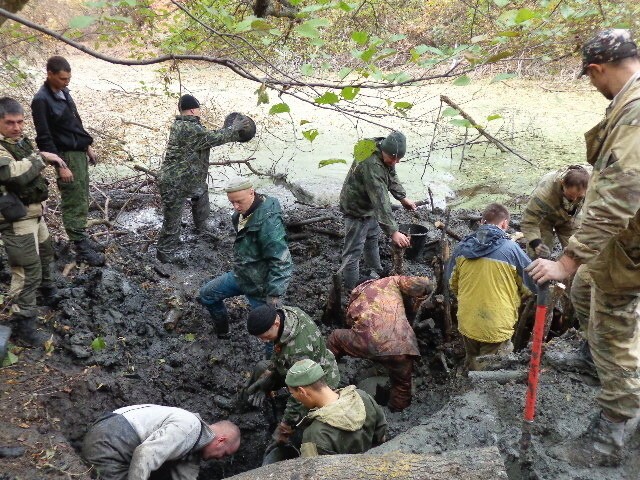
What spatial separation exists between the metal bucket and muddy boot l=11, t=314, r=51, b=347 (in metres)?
4.05

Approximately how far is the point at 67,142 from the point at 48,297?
4.97 feet

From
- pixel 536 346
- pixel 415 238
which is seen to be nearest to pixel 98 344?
pixel 536 346

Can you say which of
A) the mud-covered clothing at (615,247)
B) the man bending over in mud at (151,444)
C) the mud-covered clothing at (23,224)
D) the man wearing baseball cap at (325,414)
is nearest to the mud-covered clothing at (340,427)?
the man wearing baseball cap at (325,414)

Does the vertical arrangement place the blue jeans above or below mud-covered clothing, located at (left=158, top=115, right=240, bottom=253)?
below

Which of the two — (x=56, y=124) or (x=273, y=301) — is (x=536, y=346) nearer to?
(x=273, y=301)

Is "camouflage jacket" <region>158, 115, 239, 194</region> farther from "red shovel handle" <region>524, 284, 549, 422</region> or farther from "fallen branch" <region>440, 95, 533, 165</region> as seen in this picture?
"red shovel handle" <region>524, 284, 549, 422</region>

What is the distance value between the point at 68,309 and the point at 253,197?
2033 millimetres

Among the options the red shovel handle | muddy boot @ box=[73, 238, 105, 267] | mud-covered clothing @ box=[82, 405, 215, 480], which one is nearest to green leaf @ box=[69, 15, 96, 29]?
mud-covered clothing @ box=[82, 405, 215, 480]

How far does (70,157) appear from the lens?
498 centimetres

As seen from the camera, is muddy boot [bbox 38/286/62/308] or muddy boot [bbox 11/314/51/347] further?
muddy boot [bbox 38/286/62/308]

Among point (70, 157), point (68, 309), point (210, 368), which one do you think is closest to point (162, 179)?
point (70, 157)

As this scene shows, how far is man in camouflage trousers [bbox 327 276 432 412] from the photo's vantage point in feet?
13.1

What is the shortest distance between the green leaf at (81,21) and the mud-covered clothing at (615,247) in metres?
2.29

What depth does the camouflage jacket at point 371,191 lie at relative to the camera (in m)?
5.16
